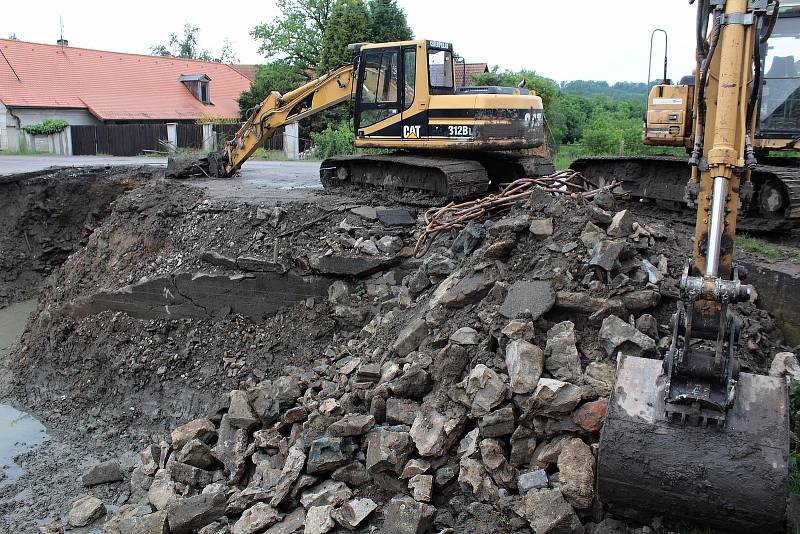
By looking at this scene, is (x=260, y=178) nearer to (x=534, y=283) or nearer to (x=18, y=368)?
(x=18, y=368)

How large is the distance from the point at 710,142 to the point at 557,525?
8.56 feet

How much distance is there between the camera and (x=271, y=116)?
40.0 ft

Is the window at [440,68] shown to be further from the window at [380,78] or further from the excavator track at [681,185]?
the excavator track at [681,185]

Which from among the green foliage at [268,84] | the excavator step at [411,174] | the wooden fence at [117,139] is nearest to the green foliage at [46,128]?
the wooden fence at [117,139]

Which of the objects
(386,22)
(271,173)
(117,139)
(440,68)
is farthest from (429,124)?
(117,139)

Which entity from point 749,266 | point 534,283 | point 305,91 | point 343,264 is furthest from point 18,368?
point 749,266

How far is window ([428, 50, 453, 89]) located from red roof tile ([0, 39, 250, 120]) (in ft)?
75.9

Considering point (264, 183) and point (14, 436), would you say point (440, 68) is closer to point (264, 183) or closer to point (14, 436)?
point (264, 183)

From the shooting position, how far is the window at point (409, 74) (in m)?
9.80

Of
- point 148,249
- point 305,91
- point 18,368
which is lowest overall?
point 18,368

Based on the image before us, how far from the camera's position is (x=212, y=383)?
838 cm

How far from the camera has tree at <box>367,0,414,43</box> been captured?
2658cm

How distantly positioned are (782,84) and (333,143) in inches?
643

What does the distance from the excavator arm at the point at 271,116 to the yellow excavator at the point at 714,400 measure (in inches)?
289
